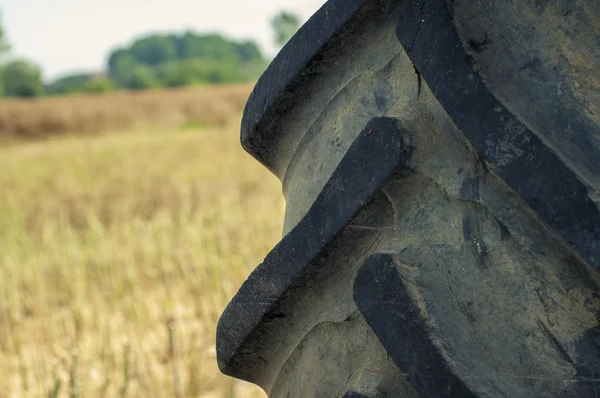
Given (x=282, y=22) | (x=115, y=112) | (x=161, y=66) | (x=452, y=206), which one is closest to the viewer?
(x=452, y=206)

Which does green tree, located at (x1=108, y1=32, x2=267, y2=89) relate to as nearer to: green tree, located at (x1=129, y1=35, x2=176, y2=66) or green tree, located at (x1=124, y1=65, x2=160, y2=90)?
green tree, located at (x1=129, y1=35, x2=176, y2=66)

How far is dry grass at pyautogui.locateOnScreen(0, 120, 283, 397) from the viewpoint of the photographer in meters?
1.61

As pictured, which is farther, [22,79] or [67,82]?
[67,82]

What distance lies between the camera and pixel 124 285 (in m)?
2.38

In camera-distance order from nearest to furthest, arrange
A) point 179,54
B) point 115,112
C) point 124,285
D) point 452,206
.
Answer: point 452,206
point 124,285
point 115,112
point 179,54

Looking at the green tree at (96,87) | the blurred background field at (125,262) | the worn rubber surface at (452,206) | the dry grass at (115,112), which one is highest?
the worn rubber surface at (452,206)

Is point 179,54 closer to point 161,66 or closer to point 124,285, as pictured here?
point 161,66

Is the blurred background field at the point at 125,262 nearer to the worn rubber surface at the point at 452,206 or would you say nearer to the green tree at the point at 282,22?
the worn rubber surface at the point at 452,206

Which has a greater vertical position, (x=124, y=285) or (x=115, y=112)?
(x=124, y=285)

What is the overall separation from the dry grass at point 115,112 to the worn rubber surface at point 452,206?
11063mm

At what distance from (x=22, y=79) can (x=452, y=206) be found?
3462 centimetres

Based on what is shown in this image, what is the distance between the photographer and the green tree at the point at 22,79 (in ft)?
104

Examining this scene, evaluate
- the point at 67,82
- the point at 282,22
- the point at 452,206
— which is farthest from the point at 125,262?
the point at 67,82

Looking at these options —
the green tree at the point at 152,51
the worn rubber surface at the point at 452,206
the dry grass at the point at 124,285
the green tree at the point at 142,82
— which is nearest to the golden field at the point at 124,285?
the dry grass at the point at 124,285
